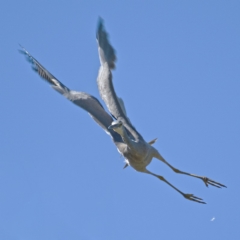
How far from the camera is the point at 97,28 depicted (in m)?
15.4

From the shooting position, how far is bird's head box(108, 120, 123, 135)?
45.2ft

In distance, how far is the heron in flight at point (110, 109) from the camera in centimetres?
1412

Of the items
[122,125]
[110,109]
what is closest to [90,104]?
[110,109]

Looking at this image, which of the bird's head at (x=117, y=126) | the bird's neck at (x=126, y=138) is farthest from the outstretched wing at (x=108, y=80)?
the bird's head at (x=117, y=126)

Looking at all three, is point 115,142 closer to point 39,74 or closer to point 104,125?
point 104,125

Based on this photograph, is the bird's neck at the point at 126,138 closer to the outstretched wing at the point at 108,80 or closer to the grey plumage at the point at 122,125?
the grey plumage at the point at 122,125

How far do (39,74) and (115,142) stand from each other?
192cm

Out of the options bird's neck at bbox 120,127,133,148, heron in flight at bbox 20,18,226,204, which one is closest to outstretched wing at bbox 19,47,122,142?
heron in flight at bbox 20,18,226,204

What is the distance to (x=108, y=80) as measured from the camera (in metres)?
15.0

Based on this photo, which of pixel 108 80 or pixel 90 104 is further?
pixel 108 80

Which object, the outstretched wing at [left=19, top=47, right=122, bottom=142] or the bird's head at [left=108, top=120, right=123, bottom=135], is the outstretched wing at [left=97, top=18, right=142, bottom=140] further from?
the bird's head at [left=108, top=120, right=123, bottom=135]

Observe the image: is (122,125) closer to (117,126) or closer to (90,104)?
(117,126)

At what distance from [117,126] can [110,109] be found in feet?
3.72

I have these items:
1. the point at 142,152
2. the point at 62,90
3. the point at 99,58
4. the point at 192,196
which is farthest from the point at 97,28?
the point at 192,196
